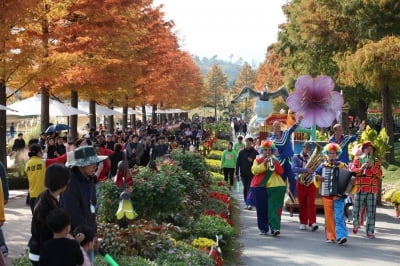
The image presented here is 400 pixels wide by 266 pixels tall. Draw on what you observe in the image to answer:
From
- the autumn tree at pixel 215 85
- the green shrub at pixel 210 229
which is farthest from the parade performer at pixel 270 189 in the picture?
the autumn tree at pixel 215 85

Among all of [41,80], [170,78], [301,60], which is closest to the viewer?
[41,80]

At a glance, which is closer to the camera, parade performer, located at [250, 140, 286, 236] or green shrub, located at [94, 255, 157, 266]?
green shrub, located at [94, 255, 157, 266]

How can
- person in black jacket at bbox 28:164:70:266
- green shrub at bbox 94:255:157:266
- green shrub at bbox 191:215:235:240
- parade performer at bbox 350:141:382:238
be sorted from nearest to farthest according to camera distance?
person in black jacket at bbox 28:164:70:266, green shrub at bbox 94:255:157:266, green shrub at bbox 191:215:235:240, parade performer at bbox 350:141:382:238

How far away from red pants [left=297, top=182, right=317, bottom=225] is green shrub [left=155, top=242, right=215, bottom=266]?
4665 millimetres

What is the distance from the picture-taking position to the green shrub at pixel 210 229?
29.8 feet

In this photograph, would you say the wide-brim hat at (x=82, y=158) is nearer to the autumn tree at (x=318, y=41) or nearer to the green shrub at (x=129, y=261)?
the green shrub at (x=129, y=261)

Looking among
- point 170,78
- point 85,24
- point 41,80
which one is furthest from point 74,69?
point 170,78

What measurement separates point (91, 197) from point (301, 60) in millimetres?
28802

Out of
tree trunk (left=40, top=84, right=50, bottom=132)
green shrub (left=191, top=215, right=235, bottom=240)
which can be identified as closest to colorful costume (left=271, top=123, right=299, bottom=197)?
green shrub (left=191, top=215, right=235, bottom=240)

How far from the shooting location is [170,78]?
40000 mm

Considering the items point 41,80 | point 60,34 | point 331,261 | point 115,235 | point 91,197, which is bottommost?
point 331,261

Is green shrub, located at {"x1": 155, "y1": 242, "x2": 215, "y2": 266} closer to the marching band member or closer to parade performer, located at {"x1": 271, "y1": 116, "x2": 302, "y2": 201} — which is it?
the marching band member

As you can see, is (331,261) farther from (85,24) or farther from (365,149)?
(85,24)

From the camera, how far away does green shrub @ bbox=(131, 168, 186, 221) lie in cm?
945
